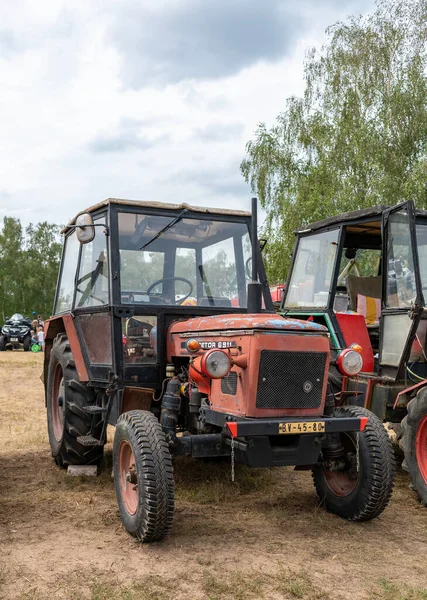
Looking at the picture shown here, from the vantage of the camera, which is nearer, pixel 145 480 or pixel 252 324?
pixel 145 480

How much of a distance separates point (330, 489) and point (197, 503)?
3.30ft

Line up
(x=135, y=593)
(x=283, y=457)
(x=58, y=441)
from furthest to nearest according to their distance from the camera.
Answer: (x=58, y=441) → (x=283, y=457) → (x=135, y=593)

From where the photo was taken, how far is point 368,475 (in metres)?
4.46

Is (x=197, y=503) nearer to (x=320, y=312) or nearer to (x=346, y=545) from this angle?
(x=346, y=545)

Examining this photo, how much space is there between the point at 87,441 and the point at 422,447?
2.68 m

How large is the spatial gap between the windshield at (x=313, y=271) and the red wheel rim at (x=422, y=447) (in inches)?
68.3

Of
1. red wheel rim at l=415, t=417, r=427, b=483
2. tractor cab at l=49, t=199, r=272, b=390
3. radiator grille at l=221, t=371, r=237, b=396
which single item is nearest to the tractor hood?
radiator grille at l=221, t=371, r=237, b=396

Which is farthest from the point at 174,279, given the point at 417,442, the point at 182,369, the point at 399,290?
the point at 417,442

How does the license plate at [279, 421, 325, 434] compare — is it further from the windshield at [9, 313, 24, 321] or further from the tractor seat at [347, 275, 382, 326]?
the windshield at [9, 313, 24, 321]

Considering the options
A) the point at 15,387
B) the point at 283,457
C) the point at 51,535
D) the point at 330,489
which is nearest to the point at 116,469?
the point at 51,535

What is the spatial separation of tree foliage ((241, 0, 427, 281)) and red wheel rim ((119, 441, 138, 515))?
51.5ft

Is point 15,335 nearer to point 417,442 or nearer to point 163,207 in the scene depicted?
point 163,207

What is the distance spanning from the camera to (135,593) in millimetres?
3365

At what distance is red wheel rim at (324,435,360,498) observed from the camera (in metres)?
4.74
